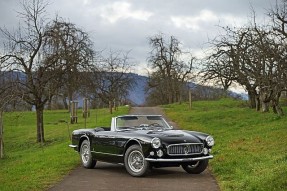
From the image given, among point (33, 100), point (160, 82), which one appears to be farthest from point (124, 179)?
point (160, 82)

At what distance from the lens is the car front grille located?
1069 cm

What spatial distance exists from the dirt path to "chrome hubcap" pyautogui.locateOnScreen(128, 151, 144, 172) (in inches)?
9.5

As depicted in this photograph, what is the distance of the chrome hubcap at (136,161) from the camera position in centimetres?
1090

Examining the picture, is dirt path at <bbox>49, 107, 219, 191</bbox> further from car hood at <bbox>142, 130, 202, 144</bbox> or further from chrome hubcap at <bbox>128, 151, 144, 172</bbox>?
car hood at <bbox>142, 130, 202, 144</bbox>

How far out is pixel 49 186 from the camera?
9828mm

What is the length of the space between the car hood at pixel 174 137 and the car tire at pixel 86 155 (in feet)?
6.59

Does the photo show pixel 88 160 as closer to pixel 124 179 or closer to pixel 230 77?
pixel 124 179

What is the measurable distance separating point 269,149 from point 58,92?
14.1 metres

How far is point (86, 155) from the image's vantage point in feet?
42.3

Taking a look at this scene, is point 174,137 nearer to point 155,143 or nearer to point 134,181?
point 155,143

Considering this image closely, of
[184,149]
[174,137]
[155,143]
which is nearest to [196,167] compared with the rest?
[184,149]

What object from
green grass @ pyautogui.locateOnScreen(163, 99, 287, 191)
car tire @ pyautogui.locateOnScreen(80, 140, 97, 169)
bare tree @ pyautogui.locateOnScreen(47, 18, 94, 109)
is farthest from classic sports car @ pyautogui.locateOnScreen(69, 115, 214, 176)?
bare tree @ pyautogui.locateOnScreen(47, 18, 94, 109)

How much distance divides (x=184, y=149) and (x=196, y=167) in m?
0.96

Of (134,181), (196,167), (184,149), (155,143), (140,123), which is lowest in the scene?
(134,181)
